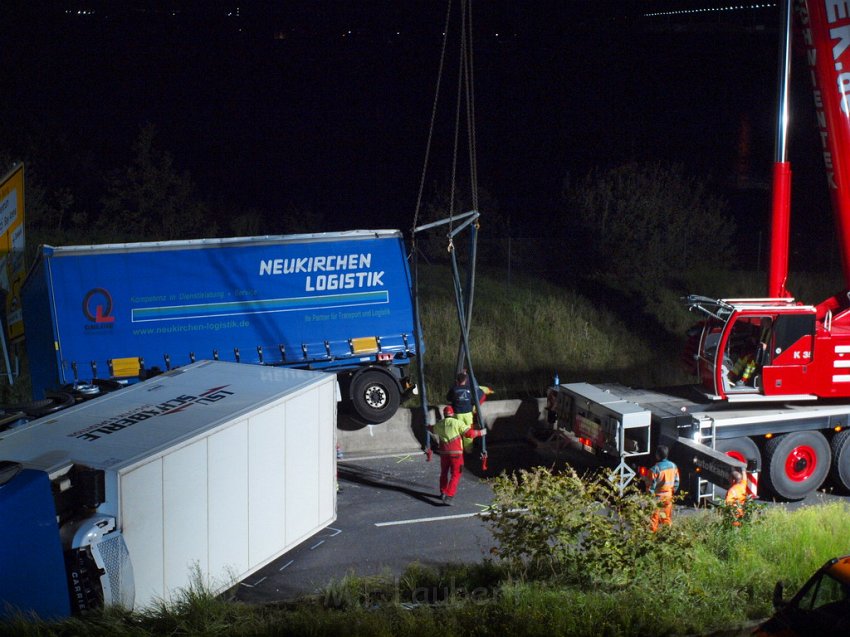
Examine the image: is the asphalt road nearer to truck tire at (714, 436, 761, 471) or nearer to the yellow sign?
truck tire at (714, 436, 761, 471)

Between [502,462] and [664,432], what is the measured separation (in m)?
3.12

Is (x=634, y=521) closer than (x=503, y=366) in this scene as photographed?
Yes

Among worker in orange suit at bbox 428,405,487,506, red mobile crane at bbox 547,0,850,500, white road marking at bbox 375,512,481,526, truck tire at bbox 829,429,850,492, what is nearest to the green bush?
white road marking at bbox 375,512,481,526

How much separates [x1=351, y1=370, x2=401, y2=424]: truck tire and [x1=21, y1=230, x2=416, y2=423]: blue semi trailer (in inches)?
0.7

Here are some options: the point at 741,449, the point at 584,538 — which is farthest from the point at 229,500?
the point at 741,449

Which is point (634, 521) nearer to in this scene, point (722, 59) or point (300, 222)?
point (300, 222)

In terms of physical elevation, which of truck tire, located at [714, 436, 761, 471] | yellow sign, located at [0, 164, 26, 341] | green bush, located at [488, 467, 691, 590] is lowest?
truck tire, located at [714, 436, 761, 471]

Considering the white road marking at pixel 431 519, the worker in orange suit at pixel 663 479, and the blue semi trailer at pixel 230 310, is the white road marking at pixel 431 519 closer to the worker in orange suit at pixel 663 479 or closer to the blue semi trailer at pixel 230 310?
the worker in orange suit at pixel 663 479

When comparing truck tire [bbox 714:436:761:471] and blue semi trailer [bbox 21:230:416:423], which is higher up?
blue semi trailer [bbox 21:230:416:423]

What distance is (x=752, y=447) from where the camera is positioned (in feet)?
42.1

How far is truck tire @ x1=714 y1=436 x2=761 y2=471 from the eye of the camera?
12.6 meters

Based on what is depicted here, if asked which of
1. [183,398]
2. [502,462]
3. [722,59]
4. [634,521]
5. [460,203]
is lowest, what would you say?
[502,462]

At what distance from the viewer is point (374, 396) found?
628 inches

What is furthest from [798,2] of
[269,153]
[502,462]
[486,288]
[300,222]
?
[269,153]
